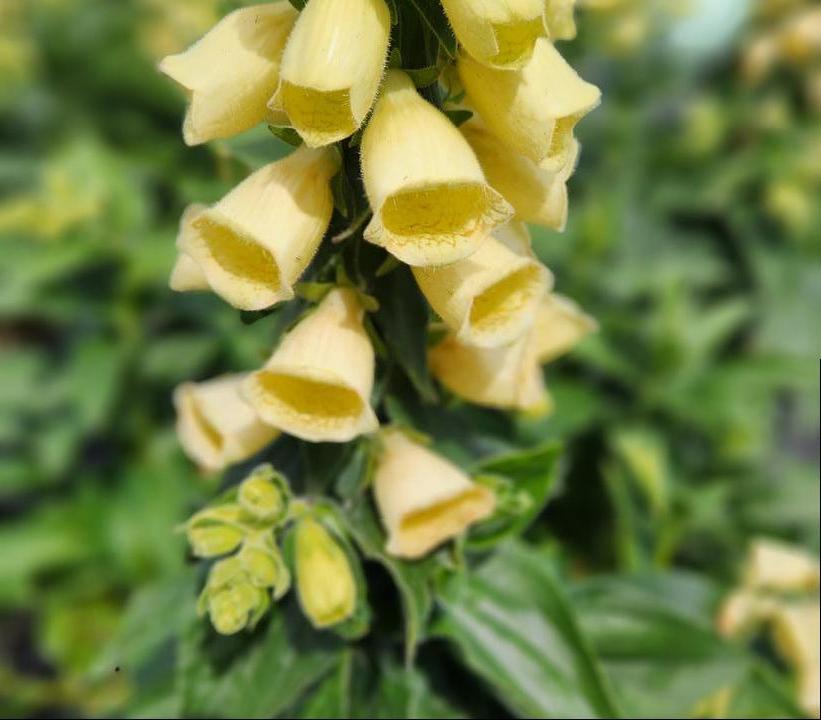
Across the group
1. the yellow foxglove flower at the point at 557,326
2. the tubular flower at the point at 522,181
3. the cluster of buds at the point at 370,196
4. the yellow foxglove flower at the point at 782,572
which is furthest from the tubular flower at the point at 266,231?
the yellow foxglove flower at the point at 782,572

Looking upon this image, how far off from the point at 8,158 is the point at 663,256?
1885 millimetres

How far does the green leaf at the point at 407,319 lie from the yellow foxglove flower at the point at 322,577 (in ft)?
0.51

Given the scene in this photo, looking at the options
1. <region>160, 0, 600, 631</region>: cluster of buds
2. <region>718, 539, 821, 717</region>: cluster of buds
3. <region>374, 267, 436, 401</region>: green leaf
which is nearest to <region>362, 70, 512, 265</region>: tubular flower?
<region>160, 0, 600, 631</region>: cluster of buds

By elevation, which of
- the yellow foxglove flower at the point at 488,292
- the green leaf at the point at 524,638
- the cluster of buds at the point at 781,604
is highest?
the yellow foxglove flower at the point at 488,292

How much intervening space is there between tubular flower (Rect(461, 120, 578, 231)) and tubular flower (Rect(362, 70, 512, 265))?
70 millimetres

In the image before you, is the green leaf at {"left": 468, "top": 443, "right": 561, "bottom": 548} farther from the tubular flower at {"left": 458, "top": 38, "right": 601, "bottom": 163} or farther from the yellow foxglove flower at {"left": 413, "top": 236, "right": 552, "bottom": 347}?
the tubular flower at {"left": 458, "top": 38, "right": 601, "bottom": 163}

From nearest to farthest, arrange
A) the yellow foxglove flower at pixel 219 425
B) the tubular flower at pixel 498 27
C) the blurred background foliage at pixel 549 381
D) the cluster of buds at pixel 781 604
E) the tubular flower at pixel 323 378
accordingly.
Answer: the tubular flower at pixel 498 27
the tubular flower at pixel 323 378
the yellow foxglove flower at pixel 219 425
the blurred background foliage at pixel 549 381
the cluster of buds at pixel 781 604

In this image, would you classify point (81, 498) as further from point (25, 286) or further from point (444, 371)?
point (444, 371)

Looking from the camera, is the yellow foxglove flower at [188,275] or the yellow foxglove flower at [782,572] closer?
the yellow foxglove flower at [188,275]

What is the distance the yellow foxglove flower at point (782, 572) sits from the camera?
3.94 feet

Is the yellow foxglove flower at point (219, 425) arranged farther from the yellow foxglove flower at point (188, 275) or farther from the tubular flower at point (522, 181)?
the tubular flower at point (522, 181)

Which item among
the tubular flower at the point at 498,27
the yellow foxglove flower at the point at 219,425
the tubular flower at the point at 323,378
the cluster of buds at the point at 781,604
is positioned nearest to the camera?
the tubular flower at the point at 498,27

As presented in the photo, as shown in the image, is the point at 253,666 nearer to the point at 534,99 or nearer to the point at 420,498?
the point at 420,498

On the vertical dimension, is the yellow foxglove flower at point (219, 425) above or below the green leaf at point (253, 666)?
above
